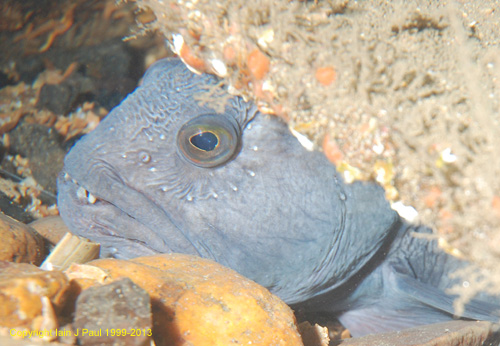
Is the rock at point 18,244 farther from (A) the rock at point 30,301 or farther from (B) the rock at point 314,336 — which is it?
(B) the rock at point 314,336

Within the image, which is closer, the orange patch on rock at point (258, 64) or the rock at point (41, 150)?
the orange patch on rock at point (258, 64)

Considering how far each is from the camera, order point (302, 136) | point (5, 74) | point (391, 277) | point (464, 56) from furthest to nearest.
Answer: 1. point (5, 74)
2. point (391, 277)
3. point (302, 136)
4. point (464, 56)

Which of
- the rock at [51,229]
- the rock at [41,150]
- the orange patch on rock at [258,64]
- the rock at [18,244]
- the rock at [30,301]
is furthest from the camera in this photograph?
the rock at [41,150]

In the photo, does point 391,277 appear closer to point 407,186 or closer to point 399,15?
point 407,186

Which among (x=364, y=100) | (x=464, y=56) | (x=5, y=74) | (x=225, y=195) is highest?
(x=464, y=56)

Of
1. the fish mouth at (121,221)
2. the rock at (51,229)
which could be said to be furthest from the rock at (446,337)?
the rock at (51,229)

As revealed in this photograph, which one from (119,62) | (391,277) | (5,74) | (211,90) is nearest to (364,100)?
(211,90)

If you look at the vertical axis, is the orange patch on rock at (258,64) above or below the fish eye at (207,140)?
above
